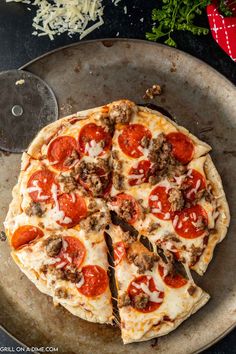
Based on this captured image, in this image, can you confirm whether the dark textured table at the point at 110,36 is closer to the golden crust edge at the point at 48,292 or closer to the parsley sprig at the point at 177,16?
the parsley sprig at the point at 177,16

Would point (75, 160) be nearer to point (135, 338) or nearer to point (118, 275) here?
point (118, 275)

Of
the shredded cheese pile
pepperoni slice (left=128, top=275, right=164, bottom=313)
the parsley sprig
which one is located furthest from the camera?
the shredded cheese pile

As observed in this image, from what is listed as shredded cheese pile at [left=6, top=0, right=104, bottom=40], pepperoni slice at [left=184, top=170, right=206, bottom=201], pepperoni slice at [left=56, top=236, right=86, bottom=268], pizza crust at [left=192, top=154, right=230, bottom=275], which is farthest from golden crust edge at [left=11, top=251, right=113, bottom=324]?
shredded cheese pile at [left=6, top=0, right=104, bottom=40]

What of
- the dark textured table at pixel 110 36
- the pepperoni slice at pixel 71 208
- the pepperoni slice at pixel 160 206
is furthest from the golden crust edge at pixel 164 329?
the dark textured table at pixel 110 36

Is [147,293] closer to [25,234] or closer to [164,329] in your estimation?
[164,329]

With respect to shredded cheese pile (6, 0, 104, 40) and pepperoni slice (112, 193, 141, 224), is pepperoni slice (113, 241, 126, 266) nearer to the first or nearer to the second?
pepperoni slice (112, 193, 141, 224)

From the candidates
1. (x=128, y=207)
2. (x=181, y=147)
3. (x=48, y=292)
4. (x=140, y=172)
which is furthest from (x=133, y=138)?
(x=48, y=292)
